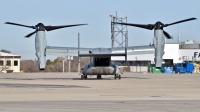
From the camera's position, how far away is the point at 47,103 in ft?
66.3

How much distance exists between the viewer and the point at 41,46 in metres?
45.3

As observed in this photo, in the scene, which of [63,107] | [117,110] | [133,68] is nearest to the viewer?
[117,110]

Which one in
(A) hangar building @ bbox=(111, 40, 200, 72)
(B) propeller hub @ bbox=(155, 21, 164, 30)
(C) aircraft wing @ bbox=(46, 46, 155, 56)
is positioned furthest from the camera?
(A) hangar building @ bbox=(111, 40, 200, 72)

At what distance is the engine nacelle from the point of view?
44.5 meters

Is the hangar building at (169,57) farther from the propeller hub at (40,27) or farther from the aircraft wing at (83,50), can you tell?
the propeller hub at (40,27)

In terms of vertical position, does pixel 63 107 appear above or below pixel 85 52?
below

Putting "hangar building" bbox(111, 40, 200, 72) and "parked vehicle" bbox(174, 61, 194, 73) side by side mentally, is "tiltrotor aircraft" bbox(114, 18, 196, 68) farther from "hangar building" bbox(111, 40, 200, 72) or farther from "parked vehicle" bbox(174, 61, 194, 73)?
"hangar building" bbox(111, 40, 200, 72)

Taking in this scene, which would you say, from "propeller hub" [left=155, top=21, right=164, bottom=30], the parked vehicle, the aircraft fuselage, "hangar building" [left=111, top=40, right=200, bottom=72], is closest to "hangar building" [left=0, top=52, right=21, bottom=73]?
"hangar building" [left=111, top=40, right=200, bottom=72]

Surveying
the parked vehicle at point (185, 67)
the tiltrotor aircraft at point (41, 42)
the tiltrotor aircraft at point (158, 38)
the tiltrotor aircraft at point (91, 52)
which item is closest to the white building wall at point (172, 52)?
the parked vehicle at point (185, 67)

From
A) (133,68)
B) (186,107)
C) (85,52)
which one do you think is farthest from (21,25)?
(133,68)

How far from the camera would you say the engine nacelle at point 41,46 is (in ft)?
146

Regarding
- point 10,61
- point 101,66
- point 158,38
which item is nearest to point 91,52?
point 101,66

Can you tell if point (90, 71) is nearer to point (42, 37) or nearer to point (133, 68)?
point (42, 37)

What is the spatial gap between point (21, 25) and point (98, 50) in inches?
290
